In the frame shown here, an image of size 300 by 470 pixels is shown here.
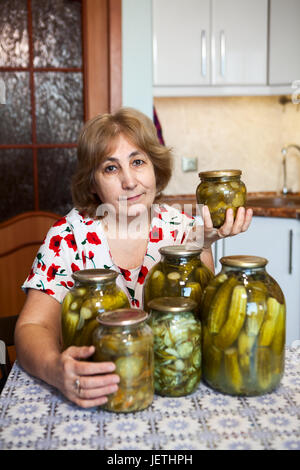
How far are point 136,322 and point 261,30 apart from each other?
8.53 feet

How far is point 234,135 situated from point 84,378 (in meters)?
2.74

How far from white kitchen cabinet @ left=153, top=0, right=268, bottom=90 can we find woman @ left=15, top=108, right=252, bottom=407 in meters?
1.51

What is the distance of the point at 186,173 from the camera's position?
3180 mm

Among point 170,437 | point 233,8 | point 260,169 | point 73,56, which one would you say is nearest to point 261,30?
point 233,8

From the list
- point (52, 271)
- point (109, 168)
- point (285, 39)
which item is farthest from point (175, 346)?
point (285, 39)

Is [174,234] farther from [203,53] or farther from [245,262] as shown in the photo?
[203,53]

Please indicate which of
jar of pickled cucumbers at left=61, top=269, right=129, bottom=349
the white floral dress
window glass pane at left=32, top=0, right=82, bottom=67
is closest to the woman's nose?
the white floral dress

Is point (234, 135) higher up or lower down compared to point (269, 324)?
higher up

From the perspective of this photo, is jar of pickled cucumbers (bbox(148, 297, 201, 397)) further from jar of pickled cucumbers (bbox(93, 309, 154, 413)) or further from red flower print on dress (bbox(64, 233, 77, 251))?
red flower print on dress (bbox(64, 233, 77, 251))

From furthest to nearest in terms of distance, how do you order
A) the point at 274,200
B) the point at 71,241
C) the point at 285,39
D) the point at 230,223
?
the point at 274,200 → the point at 285,39 → the point at 71,241 → the point at 230,223

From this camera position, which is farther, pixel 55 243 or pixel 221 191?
pixel 55 243

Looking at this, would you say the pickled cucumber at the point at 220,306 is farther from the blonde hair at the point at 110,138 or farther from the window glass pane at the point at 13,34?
the window glass pane at the point at 13,34

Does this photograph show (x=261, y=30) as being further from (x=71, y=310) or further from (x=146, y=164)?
(x=71, y=310)

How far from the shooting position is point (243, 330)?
743mm
